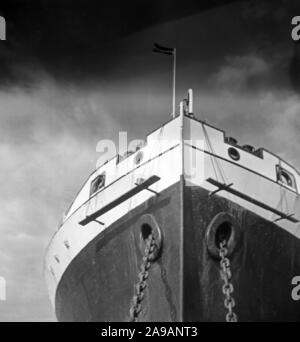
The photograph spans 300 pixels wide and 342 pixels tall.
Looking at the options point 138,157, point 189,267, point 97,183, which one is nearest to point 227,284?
point 189,267

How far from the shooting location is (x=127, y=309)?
28.3 feet

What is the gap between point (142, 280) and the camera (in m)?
7.51

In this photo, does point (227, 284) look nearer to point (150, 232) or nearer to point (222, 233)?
point (222, 233)

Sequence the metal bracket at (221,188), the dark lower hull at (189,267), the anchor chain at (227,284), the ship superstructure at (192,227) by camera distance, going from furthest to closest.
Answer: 1. the metal bracket at (221,188)
2. the ship superstructure at (192,227)
3. the dark lower hull at (189,267)
4. the anchor chain at (227,284)

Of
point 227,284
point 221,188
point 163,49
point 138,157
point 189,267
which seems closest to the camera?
point 227,284

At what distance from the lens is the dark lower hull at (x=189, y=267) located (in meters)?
7.73

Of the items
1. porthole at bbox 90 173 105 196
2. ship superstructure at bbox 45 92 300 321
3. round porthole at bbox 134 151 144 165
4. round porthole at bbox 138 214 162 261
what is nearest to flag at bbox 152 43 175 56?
ship superstructure at bbox 45 92 300 321

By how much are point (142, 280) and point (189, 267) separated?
81 centimetres

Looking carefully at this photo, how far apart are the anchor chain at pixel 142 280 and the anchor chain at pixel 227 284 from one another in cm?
119

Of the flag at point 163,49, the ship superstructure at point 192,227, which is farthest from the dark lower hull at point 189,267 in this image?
the flag at point 163,49

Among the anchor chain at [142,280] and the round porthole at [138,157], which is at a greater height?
the round porthole at [138,157]

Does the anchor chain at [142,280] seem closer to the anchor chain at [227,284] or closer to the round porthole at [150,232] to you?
the round porthole at [150,232]
